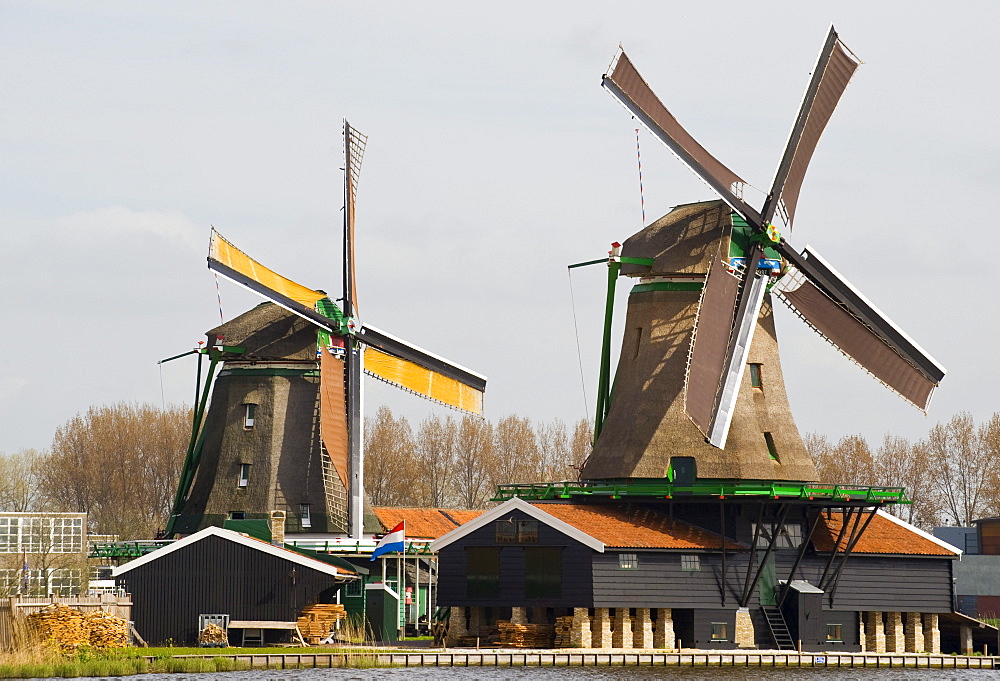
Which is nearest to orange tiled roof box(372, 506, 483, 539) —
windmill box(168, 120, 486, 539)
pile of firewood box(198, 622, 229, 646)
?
windmill box(168, 120, 486, 539)

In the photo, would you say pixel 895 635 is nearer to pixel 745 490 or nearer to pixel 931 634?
pixel 931 634

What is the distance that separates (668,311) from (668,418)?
115 inches

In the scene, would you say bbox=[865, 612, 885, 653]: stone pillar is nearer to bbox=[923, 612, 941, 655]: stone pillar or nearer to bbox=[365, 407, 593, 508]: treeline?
bbox=[923, 612, 941, 655]: stone pillar

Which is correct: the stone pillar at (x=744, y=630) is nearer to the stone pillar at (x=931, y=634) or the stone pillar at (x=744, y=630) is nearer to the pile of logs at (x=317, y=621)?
the stone pillar at (x=931, y=634)

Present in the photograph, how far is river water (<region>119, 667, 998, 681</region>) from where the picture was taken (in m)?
36.3

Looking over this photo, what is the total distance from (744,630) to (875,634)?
4.33 metres

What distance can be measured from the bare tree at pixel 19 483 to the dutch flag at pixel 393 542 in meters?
45.5

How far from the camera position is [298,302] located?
172ft

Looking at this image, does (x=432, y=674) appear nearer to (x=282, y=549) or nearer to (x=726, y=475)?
(x=282, y=549)

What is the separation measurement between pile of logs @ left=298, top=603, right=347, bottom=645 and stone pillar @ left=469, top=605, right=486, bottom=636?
375 cm

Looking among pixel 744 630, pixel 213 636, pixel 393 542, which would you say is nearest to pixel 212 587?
pixel 213 636

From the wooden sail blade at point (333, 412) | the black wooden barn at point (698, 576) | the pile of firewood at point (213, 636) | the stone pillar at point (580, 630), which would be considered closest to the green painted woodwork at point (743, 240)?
the black wooden barn at point (698, 576)

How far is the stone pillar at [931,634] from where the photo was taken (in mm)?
47750

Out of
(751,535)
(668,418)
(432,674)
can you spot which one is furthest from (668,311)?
(432,674)
